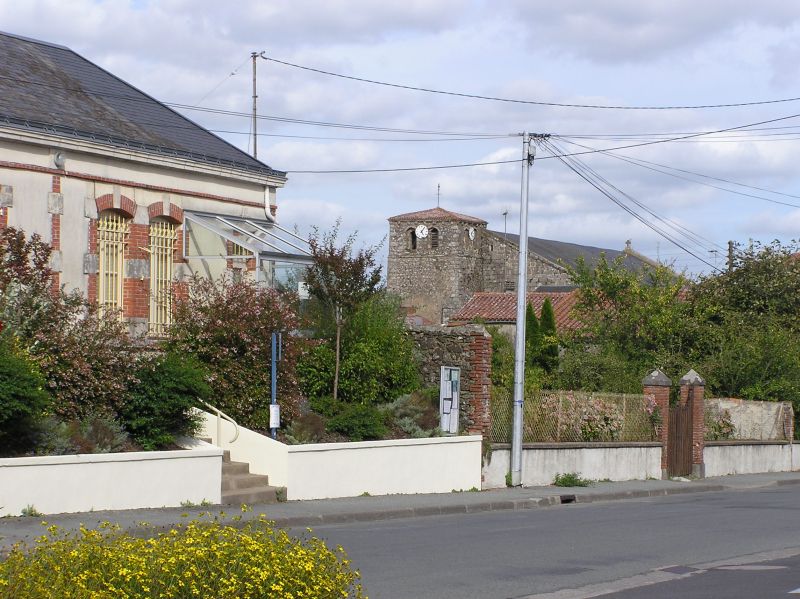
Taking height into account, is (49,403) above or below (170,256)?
below

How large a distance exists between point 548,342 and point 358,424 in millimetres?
19330

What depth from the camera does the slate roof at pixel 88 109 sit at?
21.3m

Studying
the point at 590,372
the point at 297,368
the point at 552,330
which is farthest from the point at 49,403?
the point at 552,330

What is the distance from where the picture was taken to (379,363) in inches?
863

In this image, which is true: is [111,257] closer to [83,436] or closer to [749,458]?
[83,436]

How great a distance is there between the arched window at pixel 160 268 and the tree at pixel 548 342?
17.5 meters

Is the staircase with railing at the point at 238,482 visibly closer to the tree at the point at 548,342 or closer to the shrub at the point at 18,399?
the shrub at the point at 18,399

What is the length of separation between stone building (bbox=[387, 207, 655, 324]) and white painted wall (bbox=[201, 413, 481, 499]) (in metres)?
46.2

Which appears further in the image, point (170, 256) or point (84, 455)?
point (170, 256)

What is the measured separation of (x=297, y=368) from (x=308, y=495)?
3579 millimetres

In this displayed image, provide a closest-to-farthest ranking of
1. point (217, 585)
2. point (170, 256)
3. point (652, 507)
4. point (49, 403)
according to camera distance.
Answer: point (217, 585) → point (49, 403) → point (652, 507) → point (170, 256)

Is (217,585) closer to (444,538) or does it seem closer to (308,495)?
(444,538)

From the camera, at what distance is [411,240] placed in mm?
71938

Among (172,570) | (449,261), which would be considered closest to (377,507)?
(172,570)
